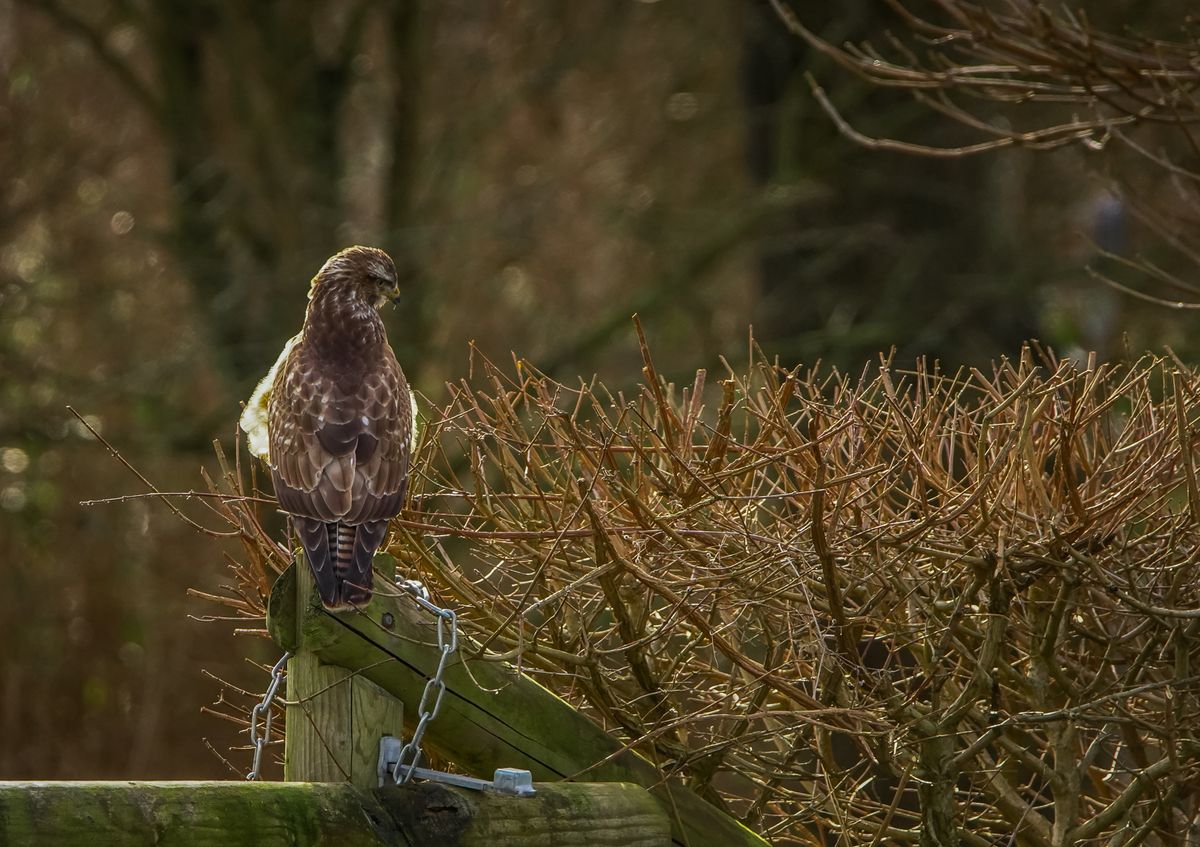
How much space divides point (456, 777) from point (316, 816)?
30 cm

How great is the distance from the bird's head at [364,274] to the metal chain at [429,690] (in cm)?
→ 160

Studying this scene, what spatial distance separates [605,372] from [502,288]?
3.46ft

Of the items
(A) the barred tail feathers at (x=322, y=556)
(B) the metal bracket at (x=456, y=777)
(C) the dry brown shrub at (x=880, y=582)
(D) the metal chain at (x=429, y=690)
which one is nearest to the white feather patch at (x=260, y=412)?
(C) the dry brown shrub at (x=880, y=582)

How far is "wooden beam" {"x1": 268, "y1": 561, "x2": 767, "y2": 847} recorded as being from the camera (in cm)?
289

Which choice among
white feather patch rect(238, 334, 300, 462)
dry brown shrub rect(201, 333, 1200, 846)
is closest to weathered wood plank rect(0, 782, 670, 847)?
dry brown shrub rect(201, 333, 1200, 846)

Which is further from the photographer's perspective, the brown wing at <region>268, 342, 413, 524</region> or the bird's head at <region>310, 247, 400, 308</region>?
the bird's head at <region>310, 247, 400, 308</region>

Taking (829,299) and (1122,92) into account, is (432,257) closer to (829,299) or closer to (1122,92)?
(829,299)

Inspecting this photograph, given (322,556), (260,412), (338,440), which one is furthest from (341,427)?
(322,556)

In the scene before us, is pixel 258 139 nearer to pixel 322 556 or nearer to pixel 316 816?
pixel 322 556

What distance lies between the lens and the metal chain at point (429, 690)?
285cm

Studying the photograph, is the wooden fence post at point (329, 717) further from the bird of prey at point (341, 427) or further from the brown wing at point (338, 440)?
the brown wing at point (338, 440)

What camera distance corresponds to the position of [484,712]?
3.09 m

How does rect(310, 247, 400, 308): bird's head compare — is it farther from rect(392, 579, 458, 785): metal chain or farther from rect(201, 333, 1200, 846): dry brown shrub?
rect(392, 579, 458, 785): metal chain

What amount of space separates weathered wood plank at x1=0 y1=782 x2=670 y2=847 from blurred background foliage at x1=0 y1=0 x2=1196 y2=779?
7139 mm
